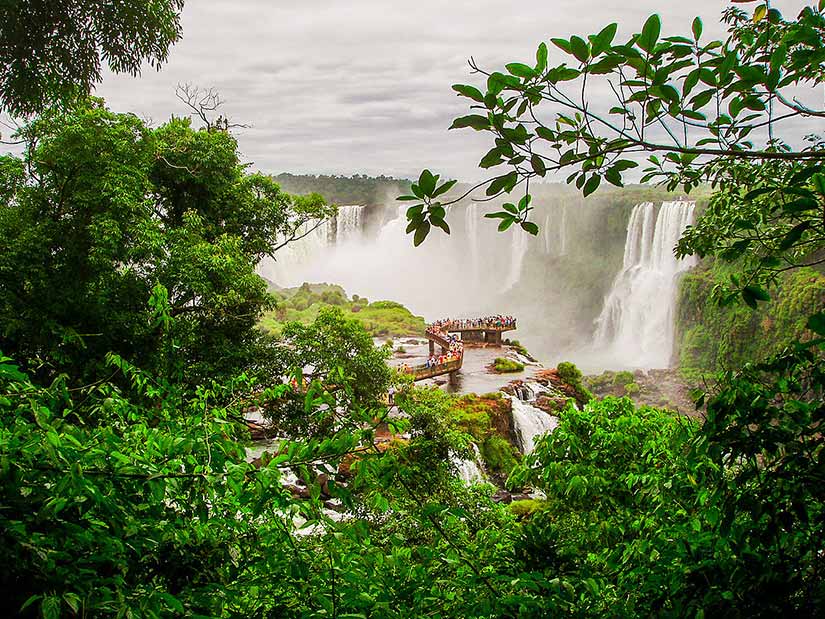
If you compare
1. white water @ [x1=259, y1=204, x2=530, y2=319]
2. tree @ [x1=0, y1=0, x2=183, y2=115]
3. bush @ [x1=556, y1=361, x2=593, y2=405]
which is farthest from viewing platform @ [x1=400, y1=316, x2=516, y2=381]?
tree @ [x1=0, y1=0, x2=183, y2=115]

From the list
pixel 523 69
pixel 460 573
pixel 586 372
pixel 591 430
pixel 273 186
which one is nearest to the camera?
pixel 523 69

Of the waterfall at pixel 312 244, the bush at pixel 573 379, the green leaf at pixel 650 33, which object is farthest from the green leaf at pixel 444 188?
the waterfall at pixel 312 244

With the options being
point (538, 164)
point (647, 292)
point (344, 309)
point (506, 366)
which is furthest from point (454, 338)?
point (538, 164)

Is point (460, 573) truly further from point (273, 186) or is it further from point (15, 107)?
point (273, 186)

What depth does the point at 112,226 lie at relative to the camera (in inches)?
275

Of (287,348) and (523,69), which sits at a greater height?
(523,69)

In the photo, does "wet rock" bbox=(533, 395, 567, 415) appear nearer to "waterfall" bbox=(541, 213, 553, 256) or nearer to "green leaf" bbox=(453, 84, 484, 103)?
"green leaf" bbox=(453, 84, 484, 103)

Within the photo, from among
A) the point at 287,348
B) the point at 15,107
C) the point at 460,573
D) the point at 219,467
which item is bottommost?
the point at 287,348

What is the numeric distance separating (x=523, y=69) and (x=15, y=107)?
17.3 ft

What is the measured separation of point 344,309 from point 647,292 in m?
12.2

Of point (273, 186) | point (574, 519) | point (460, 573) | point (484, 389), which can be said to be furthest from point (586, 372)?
point (460, 573)

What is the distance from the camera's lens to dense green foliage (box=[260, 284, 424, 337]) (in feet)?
70.0

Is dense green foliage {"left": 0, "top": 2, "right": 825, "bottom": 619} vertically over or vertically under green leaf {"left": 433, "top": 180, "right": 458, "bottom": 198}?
under

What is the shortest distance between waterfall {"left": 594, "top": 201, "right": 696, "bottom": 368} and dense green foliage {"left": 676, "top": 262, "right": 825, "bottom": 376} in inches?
29.7
